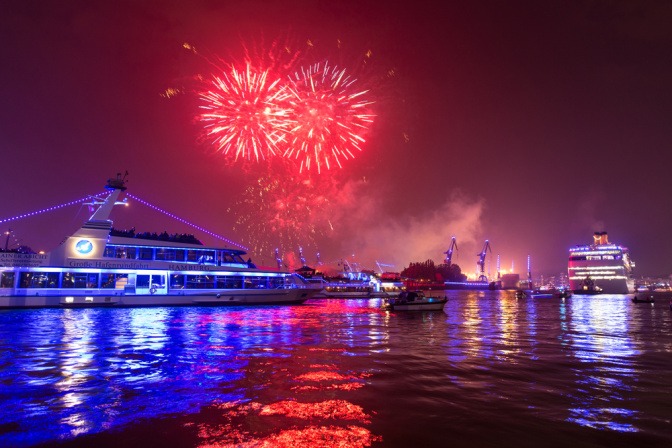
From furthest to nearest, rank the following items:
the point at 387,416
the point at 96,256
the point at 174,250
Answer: the point at 174,250 < the point at 96,256 < the point at 387,416

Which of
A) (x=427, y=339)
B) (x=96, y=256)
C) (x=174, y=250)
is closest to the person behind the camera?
(x=427, y=339)

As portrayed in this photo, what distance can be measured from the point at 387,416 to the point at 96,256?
49853 mm

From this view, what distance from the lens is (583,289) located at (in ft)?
526

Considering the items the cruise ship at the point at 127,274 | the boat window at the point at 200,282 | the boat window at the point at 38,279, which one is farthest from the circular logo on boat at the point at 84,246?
the boat window at the point at 200,282

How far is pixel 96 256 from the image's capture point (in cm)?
5041

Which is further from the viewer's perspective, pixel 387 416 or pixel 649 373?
pixel 649 373

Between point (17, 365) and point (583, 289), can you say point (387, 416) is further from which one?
point (583, 289)

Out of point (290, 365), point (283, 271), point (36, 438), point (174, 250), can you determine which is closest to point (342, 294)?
point (283, 271)

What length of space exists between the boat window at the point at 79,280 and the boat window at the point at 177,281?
8226 mm

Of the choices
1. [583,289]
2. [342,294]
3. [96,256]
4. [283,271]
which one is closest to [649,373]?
[283,271]

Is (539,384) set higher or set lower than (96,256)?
lower

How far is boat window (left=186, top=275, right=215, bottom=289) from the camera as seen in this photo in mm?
54678

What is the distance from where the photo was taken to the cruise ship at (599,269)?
6289 inches

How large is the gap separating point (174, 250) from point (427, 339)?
39.4 metres
